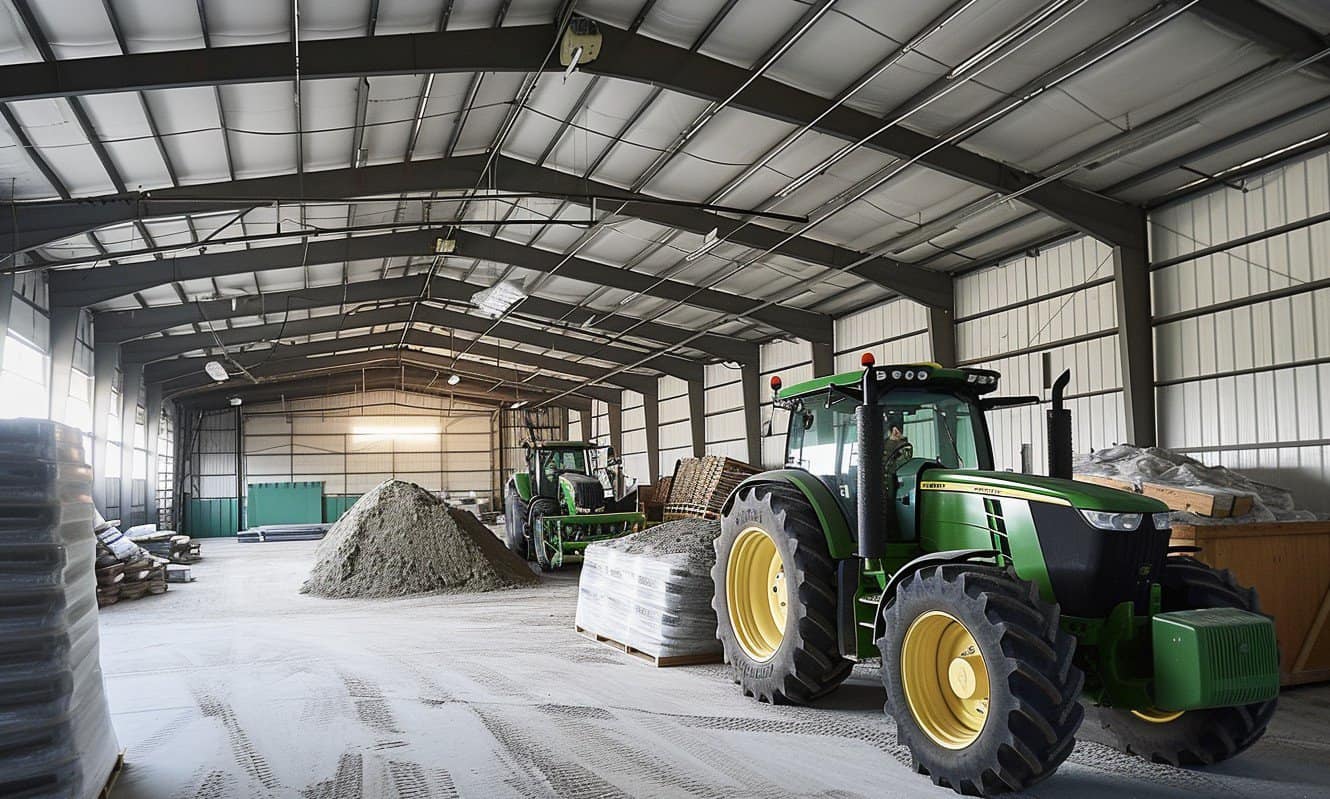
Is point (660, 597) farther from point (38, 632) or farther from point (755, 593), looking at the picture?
point (38, 632)

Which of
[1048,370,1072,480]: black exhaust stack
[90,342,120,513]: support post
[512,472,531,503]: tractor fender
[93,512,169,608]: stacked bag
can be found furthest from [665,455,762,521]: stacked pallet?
[90,342,120,513]: support post

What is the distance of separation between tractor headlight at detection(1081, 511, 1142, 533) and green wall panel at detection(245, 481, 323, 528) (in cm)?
3944

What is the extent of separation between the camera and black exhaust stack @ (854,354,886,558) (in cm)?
599

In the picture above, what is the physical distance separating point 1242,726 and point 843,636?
244 cm

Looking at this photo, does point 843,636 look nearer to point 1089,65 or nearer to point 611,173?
point 1089,65

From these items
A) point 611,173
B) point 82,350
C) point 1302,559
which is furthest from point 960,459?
point 82,350

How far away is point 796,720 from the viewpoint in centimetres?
688

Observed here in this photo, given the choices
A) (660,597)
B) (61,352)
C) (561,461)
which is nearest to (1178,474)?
(660,597)

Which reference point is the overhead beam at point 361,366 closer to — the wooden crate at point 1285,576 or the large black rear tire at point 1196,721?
the wooden crate at point 1285,576

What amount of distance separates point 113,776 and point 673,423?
27.0m

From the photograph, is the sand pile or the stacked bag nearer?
the stacked bag

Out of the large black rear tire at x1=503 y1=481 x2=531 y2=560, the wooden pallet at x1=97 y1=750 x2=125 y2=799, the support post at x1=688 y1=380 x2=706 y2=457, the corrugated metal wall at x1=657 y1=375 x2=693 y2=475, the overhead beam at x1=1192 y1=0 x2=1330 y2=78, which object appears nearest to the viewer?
the wooden pallet at x1=97 y1=750 x2=125 y2=799

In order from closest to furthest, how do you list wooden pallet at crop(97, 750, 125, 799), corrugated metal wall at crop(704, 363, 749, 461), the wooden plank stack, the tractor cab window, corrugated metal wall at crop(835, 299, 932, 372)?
wooden pallet at crop(97, 750, 125, 799)
the wooden plank stack
corrugated metal wall at crop(835, 299, 932, 372)
the tractor cab window
corrugated metal wall at crop(704, 363, 749, 461)

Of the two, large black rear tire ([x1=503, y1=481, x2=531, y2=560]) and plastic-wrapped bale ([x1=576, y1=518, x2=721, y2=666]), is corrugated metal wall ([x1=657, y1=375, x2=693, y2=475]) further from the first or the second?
plastic-wrapped bale ([x1=576, y1=518, x2=721, y2=666])
